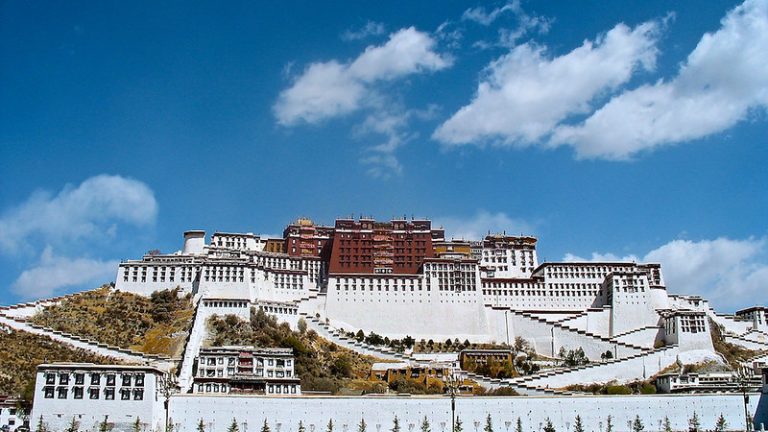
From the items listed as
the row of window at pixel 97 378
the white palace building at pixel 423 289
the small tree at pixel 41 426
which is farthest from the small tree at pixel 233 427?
the white palace building at pixel 423 289

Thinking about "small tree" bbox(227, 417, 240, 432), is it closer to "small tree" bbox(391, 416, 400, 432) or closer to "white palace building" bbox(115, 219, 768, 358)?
"small tree" bbox(391, 416, 400, 432)

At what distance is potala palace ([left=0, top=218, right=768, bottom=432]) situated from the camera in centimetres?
7538

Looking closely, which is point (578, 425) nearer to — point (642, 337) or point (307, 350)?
point (307, 350)

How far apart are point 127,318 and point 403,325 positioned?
36240mm

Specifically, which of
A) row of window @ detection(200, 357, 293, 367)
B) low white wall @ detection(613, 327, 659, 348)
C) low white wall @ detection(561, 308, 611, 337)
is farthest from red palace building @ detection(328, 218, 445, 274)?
row of window @ detection(200, 357, 293, 367)

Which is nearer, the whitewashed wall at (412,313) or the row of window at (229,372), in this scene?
the row of window at (229,372)

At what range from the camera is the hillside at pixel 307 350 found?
8886 centimetres

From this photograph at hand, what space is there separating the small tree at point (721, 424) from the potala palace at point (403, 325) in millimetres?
739

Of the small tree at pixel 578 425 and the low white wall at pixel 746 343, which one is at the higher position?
the low white wall at pixel 746 343

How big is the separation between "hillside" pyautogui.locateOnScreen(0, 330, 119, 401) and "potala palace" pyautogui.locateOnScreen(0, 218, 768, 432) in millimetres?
2054

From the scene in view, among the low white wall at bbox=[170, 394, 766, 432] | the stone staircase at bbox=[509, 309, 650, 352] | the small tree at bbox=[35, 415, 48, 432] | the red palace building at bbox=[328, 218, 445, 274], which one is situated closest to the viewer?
the small tree at bbox=[35, 415, 48, 432]

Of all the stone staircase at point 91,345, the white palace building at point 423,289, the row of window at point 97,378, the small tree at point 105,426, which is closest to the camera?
the small tree at point 105,426

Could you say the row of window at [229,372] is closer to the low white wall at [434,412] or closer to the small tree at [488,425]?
the low white wall at [434,412]

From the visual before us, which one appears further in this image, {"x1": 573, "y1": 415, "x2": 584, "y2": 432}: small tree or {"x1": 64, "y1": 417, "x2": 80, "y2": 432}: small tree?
{"x1": 573, "y1": 415, "x2": 584, "y2": 432}: small tree
